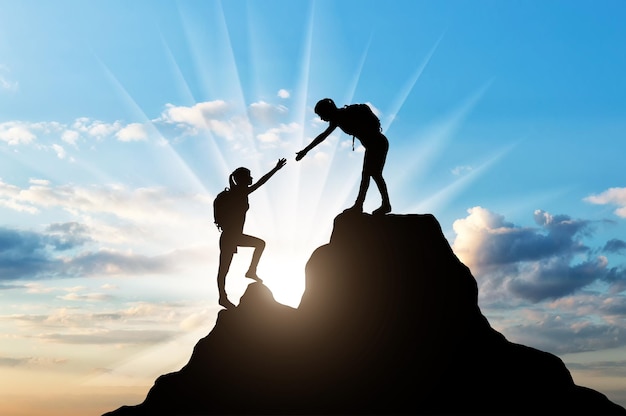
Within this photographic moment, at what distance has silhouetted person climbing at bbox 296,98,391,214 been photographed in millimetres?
19141

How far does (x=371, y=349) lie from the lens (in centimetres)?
1802

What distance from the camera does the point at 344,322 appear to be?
18344 millimetres

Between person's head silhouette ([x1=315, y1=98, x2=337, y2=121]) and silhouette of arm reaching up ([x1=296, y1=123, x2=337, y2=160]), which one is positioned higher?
person's head silhouette ([x1=315, y1=98, x2=337, y2=121])

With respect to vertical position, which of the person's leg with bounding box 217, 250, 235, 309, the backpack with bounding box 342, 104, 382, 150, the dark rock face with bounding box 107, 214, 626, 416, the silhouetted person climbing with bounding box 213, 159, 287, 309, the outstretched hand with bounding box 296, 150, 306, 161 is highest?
the backpack with bounding box 342, 104, 382, 150

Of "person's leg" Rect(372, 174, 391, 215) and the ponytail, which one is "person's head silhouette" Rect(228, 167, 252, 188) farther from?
"person's leg" Rect(372, 174, 391, 215)

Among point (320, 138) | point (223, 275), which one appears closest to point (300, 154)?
point (320, 138)

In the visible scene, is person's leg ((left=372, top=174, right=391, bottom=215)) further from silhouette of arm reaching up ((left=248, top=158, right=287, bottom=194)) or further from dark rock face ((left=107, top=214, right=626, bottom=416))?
silhouette of arm reaching up ((left=248, top=158, right=287, bottom=194))

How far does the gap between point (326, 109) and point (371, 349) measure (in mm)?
6372

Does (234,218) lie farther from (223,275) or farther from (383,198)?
(383,198)

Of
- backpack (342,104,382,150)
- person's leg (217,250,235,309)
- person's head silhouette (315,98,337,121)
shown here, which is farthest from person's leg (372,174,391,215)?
person's leg (217,250,235,309)

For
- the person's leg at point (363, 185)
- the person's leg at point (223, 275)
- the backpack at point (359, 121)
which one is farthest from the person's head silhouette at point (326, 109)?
the person's leg at point (223, 275)

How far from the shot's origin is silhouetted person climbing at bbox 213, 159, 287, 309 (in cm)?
1939

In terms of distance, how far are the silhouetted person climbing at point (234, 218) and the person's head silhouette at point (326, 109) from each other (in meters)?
2.45

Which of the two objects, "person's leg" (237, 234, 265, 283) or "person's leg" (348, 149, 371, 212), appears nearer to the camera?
"person's leg" (348, 149, 371, 212)
